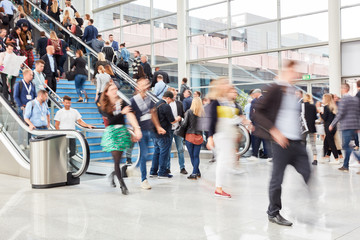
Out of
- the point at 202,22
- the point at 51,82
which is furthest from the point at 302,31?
the point at 51,82

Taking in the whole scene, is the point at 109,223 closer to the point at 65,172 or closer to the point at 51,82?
the point at 65,172

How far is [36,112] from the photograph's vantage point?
758 centimetres

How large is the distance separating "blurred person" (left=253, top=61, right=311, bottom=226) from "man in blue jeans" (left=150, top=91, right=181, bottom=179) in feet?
10.9

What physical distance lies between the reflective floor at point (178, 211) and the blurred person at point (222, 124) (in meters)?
0.62

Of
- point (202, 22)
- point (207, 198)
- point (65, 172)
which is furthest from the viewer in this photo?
point (202, 22)

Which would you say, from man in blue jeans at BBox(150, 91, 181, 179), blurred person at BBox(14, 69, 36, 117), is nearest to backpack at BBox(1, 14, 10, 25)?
blurred person at BBox(14, 69, 36, 117)

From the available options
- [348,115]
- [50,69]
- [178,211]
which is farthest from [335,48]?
[178,211]

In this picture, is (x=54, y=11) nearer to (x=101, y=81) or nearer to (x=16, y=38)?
(x=16, y=38)

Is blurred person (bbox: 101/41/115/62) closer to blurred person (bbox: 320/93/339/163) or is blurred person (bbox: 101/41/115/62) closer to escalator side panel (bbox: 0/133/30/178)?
escalator side panel (bbox: 0/133/30/178)

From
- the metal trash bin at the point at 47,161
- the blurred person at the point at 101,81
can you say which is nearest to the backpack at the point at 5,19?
the blurred person at the point at 101,81

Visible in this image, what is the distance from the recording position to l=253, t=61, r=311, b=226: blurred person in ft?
13.8

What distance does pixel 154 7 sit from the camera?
20.4 m

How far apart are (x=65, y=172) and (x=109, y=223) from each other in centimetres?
287

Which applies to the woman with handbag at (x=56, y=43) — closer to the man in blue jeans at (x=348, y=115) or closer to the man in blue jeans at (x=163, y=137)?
the man in blue jeans at (x=163, y=137)
